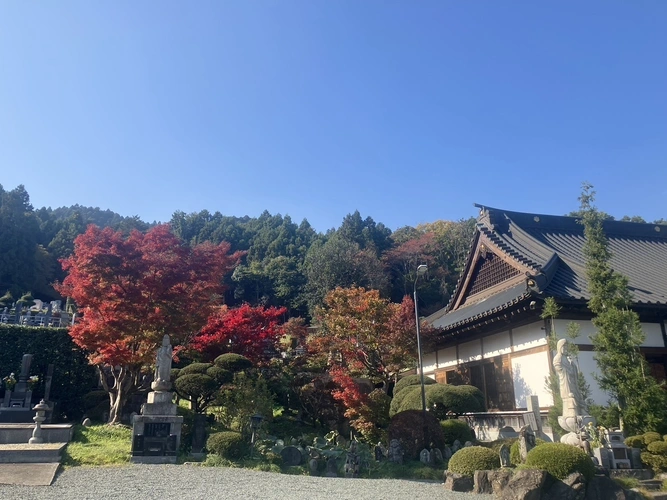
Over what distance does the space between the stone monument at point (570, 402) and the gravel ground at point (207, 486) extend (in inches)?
120

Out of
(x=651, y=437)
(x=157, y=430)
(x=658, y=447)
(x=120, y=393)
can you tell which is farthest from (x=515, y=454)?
(x=120, y=393)

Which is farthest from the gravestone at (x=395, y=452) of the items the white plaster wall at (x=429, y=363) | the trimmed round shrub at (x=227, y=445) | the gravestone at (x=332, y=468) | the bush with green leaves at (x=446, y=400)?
the white plaster wall at (x=429, y=363)

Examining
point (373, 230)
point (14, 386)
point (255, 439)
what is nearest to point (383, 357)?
point (255, 439)

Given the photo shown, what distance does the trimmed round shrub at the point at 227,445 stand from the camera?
11.3m

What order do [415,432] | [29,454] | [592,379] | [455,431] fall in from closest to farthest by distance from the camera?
[29,454] < [415,432] < [455,431] < [592,379]

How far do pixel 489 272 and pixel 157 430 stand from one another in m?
13.3

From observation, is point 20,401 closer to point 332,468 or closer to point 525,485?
point 332,468

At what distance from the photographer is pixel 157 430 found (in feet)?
37.6

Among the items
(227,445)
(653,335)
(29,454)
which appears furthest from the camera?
(653,335)

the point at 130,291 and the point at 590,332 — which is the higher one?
the point at 130,291

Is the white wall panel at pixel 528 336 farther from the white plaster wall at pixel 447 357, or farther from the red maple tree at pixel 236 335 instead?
the red maple tree at pixel 236 335

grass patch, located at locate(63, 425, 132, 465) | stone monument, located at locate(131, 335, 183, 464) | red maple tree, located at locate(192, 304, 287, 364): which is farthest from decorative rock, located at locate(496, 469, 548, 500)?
red maple tree, located at locate(192, 304, 287, 364)

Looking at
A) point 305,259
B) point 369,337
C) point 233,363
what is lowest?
point 233,363

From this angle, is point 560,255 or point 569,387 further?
point 560,255
